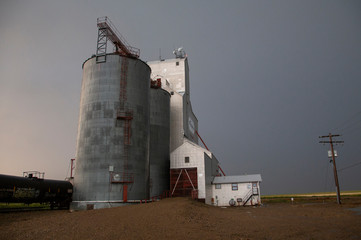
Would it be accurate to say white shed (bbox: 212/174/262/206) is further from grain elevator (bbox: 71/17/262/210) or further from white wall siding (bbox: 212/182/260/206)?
grain elevator (bbox: 71/17/262/210)

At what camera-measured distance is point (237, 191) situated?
4216 centimetres

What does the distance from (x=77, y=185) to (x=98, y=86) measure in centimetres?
1049

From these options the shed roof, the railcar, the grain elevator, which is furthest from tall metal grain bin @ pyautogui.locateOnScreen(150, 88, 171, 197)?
the railcar

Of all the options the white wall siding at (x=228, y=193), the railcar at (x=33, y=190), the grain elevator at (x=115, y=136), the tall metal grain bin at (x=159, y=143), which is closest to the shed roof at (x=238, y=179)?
the white wall siding at (x=228, y=193)

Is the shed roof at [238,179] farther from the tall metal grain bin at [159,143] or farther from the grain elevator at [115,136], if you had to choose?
the tall metal grain bin at [159,143]

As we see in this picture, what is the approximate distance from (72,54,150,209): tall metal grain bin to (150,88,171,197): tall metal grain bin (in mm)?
7208

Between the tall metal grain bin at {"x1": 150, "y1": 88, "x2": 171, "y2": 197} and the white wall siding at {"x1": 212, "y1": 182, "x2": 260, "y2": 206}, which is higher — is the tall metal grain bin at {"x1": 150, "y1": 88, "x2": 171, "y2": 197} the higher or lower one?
the higher one

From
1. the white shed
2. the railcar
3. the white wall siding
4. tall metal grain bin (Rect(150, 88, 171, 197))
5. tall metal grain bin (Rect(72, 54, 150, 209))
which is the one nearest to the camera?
the railcar

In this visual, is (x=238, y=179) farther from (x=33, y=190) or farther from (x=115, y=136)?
(x=33, y=190)

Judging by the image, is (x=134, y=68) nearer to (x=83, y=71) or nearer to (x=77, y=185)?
(x=83, y=71)

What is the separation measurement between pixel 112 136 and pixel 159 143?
40.0 feet

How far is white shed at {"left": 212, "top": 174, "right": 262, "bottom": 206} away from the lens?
41438 mm

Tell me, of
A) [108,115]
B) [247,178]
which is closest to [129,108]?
[108,115]

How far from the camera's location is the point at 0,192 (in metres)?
22.1
